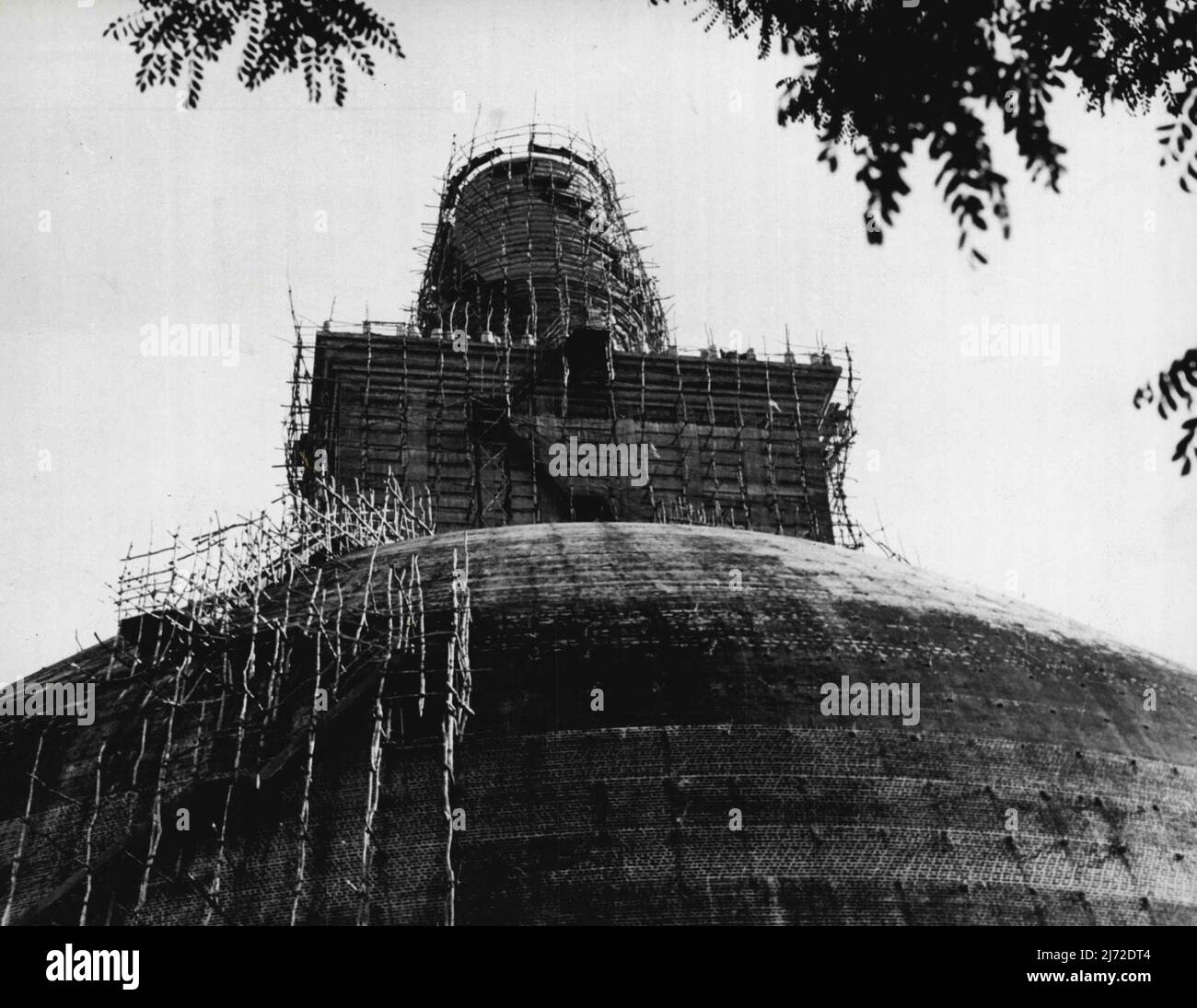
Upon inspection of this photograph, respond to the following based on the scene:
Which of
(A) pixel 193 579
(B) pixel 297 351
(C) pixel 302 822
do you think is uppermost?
(B) pixel 297 351

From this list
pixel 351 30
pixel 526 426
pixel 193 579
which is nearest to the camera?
pixel 351 30

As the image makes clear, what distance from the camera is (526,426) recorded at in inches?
1298

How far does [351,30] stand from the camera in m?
6.11

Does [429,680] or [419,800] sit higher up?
[429,680]

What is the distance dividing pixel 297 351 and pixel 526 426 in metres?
5.89

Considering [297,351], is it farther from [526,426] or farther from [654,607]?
[654,607]

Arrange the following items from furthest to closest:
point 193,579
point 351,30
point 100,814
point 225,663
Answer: point 193,579, point 225,663, point 100,814, point 351,30
